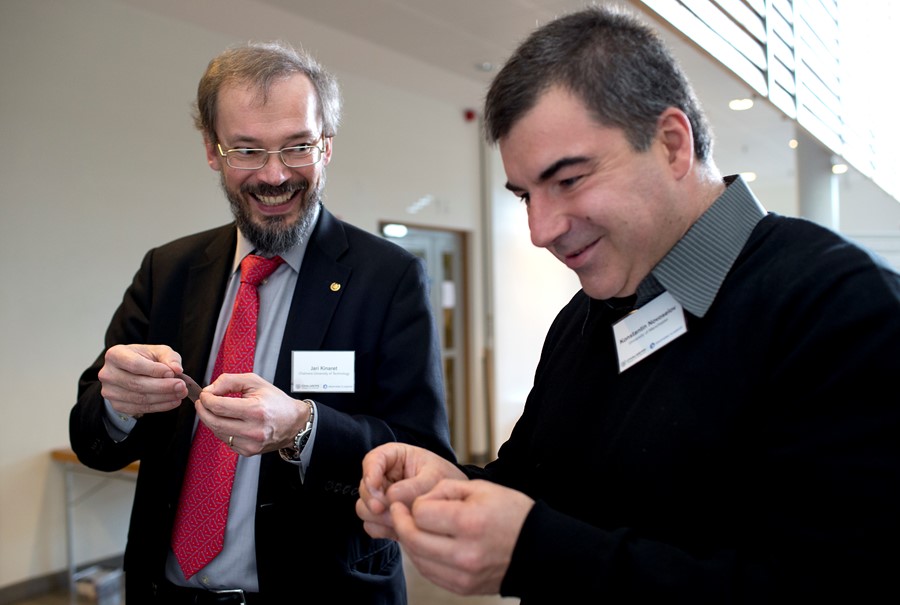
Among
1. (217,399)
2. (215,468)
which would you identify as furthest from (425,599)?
(217,399)

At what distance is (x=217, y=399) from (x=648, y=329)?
793 millimetres

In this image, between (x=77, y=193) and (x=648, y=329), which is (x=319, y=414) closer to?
(x=648, y=329)

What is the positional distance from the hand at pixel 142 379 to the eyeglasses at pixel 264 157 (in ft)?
1.54

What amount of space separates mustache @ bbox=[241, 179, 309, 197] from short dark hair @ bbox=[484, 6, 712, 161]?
0.76 m

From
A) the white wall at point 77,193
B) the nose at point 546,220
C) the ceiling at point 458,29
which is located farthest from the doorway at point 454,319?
the nose at point 546,220

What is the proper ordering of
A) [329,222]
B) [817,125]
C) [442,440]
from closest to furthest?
[442,440] → [329,222] → [817,125]

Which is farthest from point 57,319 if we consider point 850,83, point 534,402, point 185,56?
point 850,83

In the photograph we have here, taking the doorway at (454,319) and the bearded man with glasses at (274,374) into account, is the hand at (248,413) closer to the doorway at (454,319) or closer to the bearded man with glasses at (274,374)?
the bearded man with glasses at (274,374)

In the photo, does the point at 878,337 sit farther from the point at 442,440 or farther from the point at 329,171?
the point at 329,171

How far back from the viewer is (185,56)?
5.07m

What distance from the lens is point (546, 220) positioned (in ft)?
3.53

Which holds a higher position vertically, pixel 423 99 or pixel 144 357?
pixel 423 99

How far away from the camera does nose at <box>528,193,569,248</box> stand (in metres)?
1.07

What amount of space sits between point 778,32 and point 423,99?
15.6 ft
